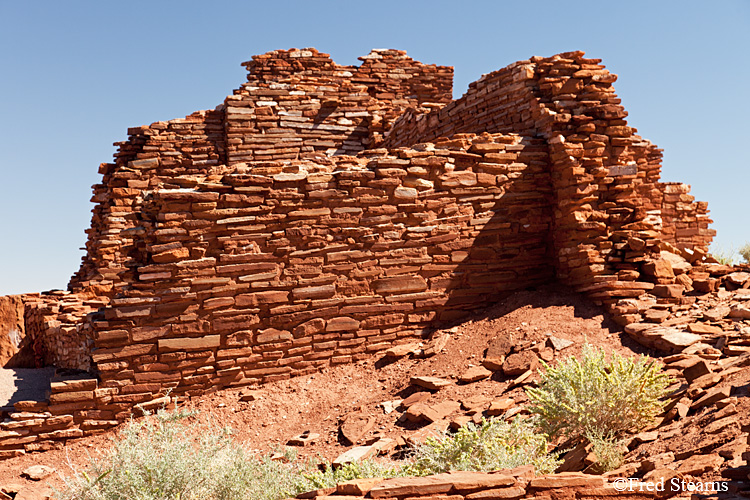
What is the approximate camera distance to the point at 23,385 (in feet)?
26.5

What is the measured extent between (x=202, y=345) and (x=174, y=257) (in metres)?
1.00

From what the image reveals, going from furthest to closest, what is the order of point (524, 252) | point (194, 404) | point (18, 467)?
point (524, 252) < point (194, 404) < point (18, 467)

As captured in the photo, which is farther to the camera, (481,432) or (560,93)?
(560,93)

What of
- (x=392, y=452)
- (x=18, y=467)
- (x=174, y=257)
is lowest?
(x=18, y=467)

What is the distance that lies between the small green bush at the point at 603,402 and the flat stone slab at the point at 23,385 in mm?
5059

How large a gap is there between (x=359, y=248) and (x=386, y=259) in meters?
0.35

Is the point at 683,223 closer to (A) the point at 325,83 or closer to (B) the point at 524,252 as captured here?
(B) the point at 524,252

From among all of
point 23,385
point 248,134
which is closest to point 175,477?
point 23,385

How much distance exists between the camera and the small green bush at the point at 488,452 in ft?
13.9

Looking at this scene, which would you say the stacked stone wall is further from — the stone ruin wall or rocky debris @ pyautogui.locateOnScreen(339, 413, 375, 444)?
rocky debris @ pyautogui.locateOnScreen(339, 413, 375, 444)

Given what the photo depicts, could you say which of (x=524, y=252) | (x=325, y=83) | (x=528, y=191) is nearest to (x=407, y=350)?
(x=524, y=252)

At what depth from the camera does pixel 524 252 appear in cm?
825

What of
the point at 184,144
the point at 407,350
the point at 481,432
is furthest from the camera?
the point at 184,144

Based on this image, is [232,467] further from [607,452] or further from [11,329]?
[11,329]
